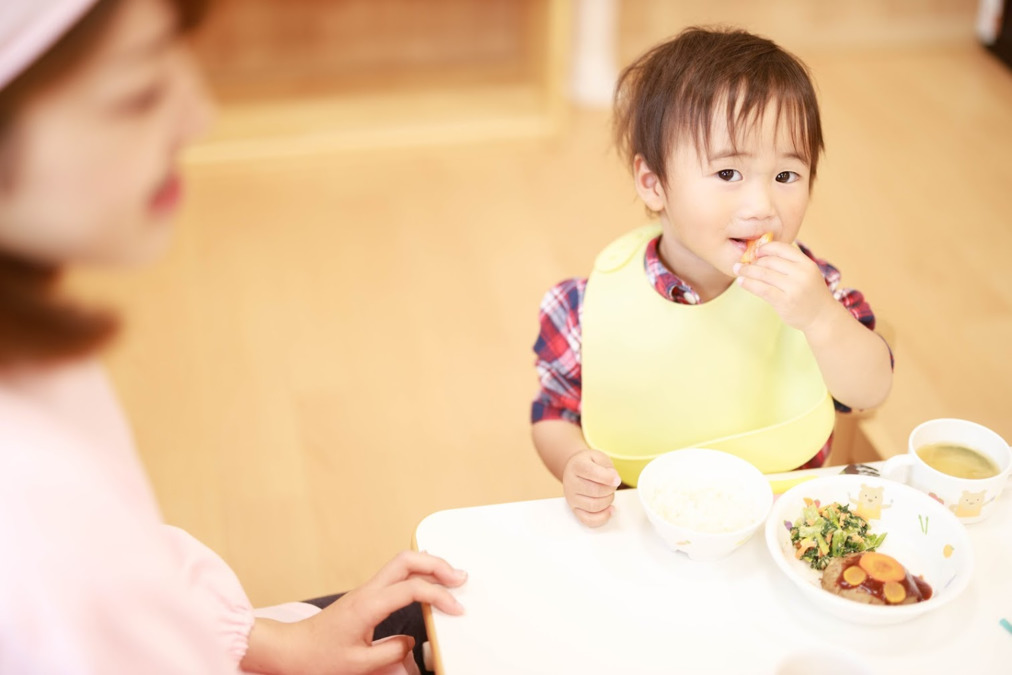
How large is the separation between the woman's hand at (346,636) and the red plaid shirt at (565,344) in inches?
16.3

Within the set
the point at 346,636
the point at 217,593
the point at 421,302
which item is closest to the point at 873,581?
the point at 346,636

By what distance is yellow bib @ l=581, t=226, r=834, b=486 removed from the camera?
1.25m

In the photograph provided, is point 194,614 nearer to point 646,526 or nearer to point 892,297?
point 646,526

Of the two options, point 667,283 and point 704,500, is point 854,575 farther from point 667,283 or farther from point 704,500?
point 667,283

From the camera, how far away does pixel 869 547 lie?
99 centimetres

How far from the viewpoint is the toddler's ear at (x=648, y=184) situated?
124cm

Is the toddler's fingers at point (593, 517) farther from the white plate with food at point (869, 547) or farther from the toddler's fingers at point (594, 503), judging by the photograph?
the white plate with food at point (869, 547)

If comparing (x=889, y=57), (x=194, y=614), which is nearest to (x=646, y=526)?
(x=194, y=614)

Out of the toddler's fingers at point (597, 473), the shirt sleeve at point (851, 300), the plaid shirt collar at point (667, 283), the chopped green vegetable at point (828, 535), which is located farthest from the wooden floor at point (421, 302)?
the toddler's fingers at point (597, 473)

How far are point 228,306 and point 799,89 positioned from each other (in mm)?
1802

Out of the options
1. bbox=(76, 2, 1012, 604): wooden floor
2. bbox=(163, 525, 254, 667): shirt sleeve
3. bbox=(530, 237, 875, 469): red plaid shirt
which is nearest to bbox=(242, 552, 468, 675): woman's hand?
bbox=(163, 525, 254, 667): shirt sleeve

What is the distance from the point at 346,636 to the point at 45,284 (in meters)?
0.48

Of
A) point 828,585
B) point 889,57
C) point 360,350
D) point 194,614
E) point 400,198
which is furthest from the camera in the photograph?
point 889,57

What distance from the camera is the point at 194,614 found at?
808 mm
